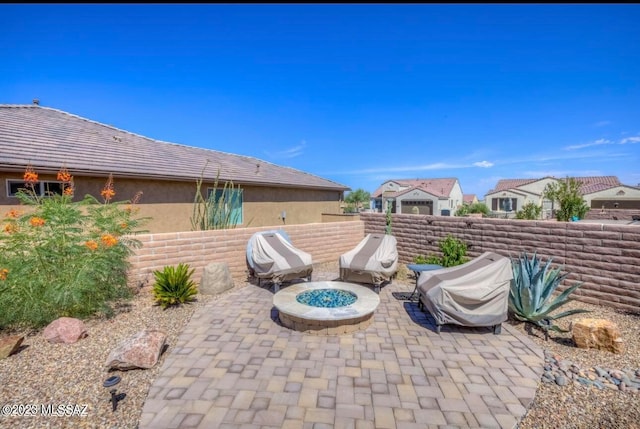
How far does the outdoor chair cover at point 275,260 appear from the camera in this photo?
7434 mm

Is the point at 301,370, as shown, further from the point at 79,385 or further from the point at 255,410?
the point at 79,385

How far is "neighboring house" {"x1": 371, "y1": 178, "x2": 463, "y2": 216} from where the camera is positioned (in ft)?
120

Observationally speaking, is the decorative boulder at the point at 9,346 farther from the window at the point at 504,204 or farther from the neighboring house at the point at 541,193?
the window at the point at 504,204

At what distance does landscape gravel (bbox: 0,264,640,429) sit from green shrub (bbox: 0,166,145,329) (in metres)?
0.45

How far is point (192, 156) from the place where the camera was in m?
13.9

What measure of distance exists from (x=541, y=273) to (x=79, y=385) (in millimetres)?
7827

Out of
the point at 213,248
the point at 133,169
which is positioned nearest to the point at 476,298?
the point at 213,248

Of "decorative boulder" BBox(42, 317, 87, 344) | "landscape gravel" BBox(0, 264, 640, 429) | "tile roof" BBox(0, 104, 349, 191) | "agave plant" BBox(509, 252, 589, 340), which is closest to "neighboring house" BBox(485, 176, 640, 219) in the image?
"agave plant" BBox(509, 252, 589, 340)

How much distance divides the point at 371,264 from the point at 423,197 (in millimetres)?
32157

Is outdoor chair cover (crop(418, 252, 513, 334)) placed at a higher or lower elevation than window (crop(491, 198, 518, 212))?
lower

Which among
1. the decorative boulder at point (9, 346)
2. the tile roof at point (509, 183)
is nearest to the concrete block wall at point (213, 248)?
the decorative boulder at point (9, 346)

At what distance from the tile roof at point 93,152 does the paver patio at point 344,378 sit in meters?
6.82

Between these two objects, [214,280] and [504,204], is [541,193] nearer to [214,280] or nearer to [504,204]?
[504,204]

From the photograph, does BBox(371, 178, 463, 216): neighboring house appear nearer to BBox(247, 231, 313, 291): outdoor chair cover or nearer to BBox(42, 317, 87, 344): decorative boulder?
BBox(247, 231, 313, 291): outdoor chair cover
